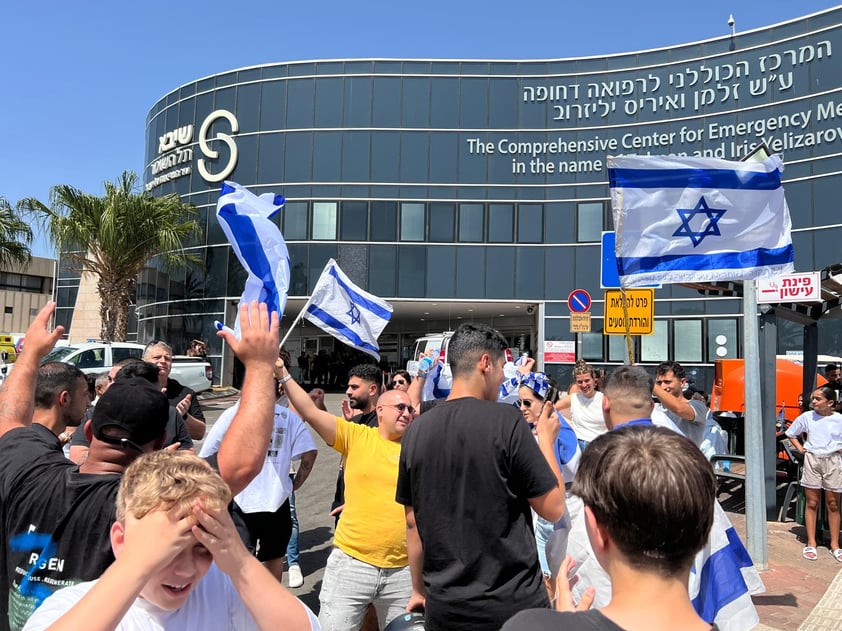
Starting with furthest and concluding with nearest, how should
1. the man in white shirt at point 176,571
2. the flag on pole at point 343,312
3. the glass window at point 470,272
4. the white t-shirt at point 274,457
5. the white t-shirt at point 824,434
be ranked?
the glass window at point 470,272, the white t-shirt at point 824,434, the flag on pole at point 343,312, the white t-shirt at point 274,457, the man in white shirt at point 176,571

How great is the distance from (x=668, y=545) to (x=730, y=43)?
26386mm

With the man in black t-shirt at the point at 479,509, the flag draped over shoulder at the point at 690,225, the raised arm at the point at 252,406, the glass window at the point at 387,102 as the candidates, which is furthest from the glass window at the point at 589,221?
the raised arm at the point at 252,406

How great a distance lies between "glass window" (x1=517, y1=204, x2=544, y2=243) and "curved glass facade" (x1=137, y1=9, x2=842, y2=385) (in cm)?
5

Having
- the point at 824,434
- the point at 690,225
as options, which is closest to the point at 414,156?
the point at 824,434

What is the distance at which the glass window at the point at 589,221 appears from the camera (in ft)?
83.4

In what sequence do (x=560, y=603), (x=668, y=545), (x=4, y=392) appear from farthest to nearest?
(x=4, y=392)
(x=560, y=603)
(x=668, y=545)

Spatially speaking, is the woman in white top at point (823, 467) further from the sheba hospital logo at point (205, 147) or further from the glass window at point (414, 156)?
the sheba hospital logo at point (205, 147)

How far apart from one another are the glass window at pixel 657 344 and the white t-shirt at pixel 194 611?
2414 cm

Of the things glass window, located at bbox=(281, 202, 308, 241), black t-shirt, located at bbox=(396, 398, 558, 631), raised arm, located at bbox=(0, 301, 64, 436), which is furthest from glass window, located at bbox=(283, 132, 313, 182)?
black t-shirt, located at bbox=(396, 398, 558, 631)

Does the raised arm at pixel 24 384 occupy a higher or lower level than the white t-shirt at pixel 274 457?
higher

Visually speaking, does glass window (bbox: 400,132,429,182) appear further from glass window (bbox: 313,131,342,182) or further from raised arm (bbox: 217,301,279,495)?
raised arm (bbox: 217,301,279,495)

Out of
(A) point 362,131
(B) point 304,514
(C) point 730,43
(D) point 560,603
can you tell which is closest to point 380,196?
(A) point 362,131

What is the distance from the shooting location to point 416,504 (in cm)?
300

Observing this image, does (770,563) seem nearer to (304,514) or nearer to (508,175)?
(304,514)
